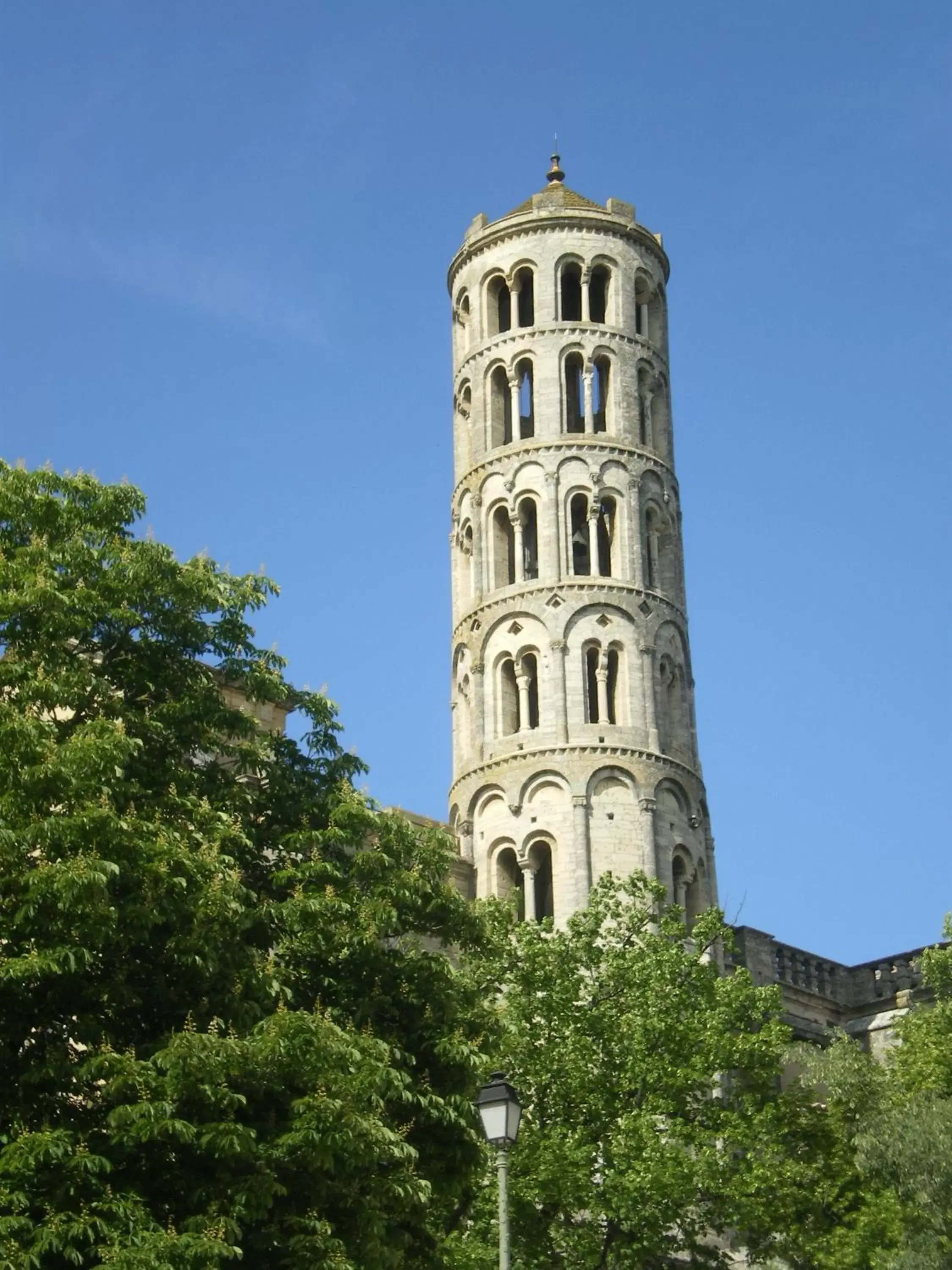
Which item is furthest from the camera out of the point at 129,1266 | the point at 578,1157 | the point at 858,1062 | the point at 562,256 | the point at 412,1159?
the point at 562,256

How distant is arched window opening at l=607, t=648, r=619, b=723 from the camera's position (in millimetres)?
51844

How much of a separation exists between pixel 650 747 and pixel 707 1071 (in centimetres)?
1626

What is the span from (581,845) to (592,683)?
4718 mm

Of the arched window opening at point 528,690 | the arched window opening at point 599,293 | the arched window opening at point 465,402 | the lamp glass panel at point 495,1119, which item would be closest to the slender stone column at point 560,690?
the arched window opening at point 528,690

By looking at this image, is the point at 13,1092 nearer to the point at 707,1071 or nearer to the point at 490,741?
the point at 707,1071

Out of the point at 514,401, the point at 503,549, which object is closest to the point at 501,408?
the point at 514,401

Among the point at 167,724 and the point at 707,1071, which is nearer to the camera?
the point at 167,724

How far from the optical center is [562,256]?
56.7m

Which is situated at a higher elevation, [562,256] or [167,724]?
[562,256]

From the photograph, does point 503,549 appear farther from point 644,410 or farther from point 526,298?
point 526,298

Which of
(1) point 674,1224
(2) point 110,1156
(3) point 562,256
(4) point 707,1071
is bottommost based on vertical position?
(2) point 110,1156

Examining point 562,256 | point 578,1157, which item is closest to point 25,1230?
point 578,1157

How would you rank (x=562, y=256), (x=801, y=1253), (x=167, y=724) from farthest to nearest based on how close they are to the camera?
(x=562, y=256)
(x=801, y=1253)
(x=167, y=724)

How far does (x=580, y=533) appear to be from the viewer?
178 ft
